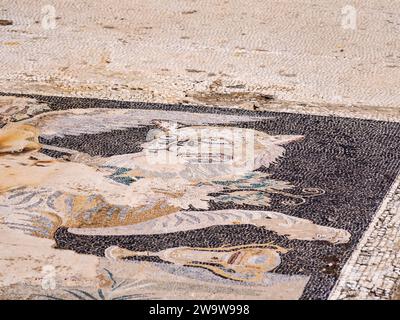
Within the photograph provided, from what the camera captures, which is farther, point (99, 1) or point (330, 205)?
point (99, 1)

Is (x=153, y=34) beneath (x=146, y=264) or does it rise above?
above

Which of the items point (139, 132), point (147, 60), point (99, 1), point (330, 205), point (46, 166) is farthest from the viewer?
point (99, 1)

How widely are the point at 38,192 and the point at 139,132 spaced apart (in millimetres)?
717

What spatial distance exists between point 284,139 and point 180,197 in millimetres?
736

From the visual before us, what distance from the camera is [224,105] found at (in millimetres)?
4570

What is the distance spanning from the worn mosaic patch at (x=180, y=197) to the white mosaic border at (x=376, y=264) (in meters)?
0.04

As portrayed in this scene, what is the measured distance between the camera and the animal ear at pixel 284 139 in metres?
3.98

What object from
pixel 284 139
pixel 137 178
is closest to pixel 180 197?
pixel 137 178

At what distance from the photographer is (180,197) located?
3469 mm

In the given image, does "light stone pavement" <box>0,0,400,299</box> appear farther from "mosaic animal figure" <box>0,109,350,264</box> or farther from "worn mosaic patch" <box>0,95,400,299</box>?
"mosaic animal figure" <box>0,109,350,264</box>

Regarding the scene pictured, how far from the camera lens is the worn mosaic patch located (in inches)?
113

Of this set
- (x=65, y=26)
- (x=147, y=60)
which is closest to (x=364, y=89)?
(x=147, y=60)

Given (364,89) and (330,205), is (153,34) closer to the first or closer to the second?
(364,89)

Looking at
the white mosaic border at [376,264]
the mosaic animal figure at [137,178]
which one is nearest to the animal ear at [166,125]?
the mosaic animal figure at [137,178]
